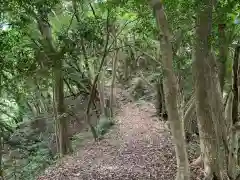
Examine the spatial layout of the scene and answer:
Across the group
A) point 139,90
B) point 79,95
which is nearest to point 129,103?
point 139,90

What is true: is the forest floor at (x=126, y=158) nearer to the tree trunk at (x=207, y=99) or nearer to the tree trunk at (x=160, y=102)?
the tree trunk at (x=207, y=99)

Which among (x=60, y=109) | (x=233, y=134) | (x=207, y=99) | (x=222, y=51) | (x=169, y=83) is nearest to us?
(x=169, y=83)

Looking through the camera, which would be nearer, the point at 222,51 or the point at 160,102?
the point at 222,51

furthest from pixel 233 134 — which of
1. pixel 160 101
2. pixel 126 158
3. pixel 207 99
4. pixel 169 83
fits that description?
pixel 160 101

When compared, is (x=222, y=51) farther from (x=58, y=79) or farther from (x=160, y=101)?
(x=160, y=101)

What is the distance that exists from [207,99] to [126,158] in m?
4.18

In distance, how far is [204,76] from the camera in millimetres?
7188

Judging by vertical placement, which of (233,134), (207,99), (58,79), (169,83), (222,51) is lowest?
(233,134)

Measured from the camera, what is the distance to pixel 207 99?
290 inches

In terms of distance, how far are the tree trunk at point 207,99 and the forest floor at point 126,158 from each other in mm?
1070

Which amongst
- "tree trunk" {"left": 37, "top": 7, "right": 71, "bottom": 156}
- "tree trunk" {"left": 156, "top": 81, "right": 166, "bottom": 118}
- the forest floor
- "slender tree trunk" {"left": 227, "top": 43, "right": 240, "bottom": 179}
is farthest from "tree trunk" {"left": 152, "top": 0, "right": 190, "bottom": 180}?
"tree trunk" {"left": 156, "top": 81, "right": 166, "bottom": 118}

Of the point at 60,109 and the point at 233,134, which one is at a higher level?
the point at 60,109

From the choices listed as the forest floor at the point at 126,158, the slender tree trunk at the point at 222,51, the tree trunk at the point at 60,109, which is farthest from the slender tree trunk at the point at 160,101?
the slender tree trunk at the point at 222,51

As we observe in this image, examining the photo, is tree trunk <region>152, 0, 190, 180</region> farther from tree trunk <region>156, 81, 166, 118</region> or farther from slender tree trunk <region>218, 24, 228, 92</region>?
tree trunk <region>156, 81, 166, 118</region>
